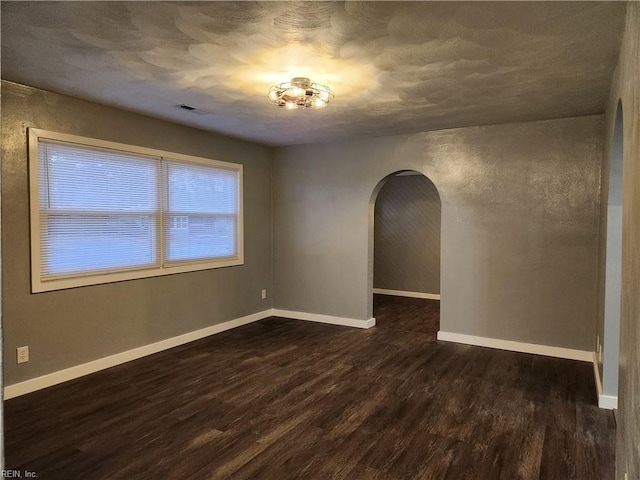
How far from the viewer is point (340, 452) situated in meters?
2.59

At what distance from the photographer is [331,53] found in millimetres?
2637

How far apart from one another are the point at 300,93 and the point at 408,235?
16.7 ft

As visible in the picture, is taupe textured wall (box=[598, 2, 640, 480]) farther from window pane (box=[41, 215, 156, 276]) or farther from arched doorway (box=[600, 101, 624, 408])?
window pane (box=[41, 215, 156, 276])

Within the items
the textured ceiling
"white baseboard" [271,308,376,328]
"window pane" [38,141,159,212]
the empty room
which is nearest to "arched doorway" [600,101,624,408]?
the empty room

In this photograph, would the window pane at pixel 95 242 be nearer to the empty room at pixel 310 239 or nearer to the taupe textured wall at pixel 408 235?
the empty room at pixel 310 239

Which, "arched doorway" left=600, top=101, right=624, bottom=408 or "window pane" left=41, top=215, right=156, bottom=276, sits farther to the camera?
"window pane" left=41, top=215, right=156, bottom=276

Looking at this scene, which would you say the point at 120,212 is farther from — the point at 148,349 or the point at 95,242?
the point at 148,349

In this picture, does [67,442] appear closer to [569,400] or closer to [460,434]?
[460,434]

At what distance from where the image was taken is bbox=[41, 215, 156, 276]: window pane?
140 inches

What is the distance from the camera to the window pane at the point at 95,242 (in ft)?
11.7

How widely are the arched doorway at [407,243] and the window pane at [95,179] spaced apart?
414 cm

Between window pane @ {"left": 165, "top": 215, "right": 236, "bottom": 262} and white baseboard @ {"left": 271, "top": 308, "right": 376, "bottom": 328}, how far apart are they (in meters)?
1.21

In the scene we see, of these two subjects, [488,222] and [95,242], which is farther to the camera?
[488,222]

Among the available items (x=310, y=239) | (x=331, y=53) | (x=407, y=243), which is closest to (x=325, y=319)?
(x=310, y=239)
